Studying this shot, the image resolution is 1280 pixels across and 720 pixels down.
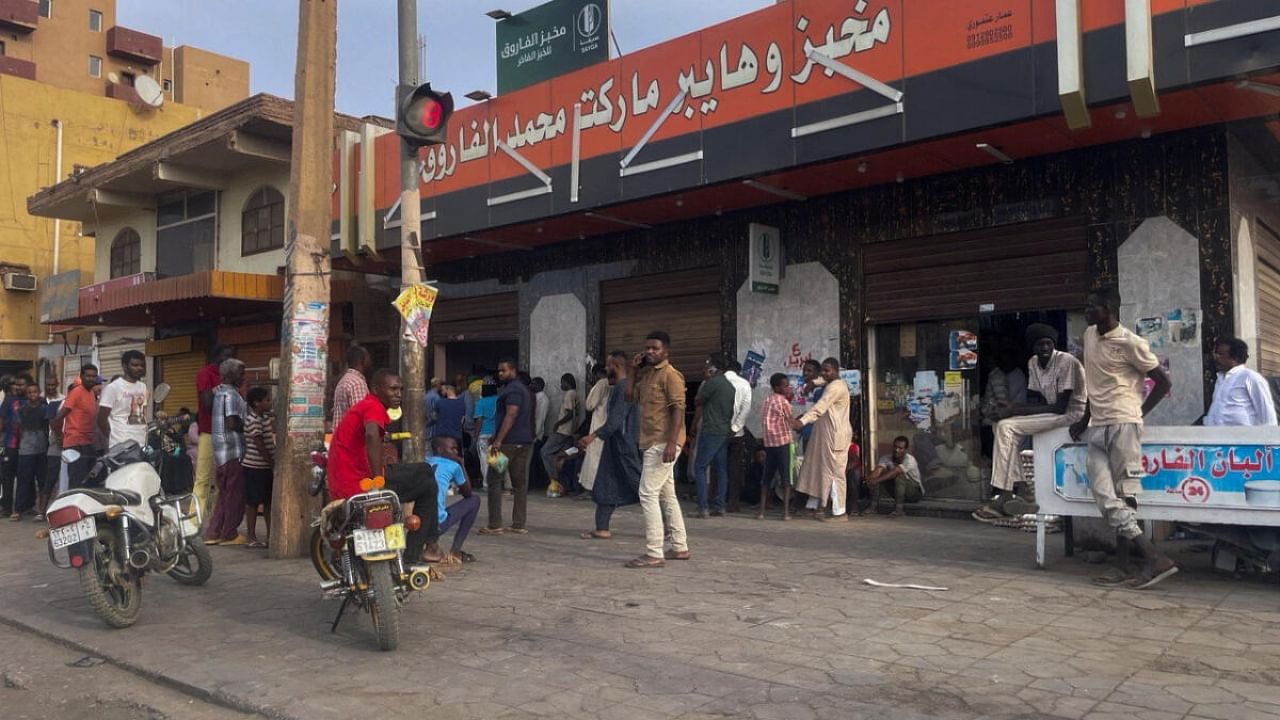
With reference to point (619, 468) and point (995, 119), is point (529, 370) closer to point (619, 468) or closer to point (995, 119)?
point (619, 468)

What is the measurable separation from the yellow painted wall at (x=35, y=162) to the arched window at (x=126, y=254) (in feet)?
17.5

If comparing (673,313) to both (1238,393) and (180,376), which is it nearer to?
(1238,393)

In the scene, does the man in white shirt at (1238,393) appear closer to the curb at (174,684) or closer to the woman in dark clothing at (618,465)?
the woman in dark clothing at (618,465)

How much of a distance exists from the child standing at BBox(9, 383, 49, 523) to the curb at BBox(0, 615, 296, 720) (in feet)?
22.8

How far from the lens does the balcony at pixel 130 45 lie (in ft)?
138

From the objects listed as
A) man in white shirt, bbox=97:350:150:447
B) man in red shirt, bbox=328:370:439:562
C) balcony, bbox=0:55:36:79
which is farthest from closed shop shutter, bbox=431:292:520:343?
balcony, bbox=0:55:36:79

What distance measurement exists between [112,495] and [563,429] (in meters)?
7.75

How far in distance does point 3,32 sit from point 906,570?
4270 cm

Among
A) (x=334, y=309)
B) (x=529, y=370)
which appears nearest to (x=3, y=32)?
(x=334, y=309)

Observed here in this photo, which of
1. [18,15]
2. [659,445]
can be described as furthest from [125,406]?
[18,15]

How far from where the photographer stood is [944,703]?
3996mm

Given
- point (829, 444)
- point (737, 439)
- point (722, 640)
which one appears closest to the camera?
point (722, 640)

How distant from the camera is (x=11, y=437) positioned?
12258 mm

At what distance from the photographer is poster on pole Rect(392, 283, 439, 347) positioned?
7.12 meters
